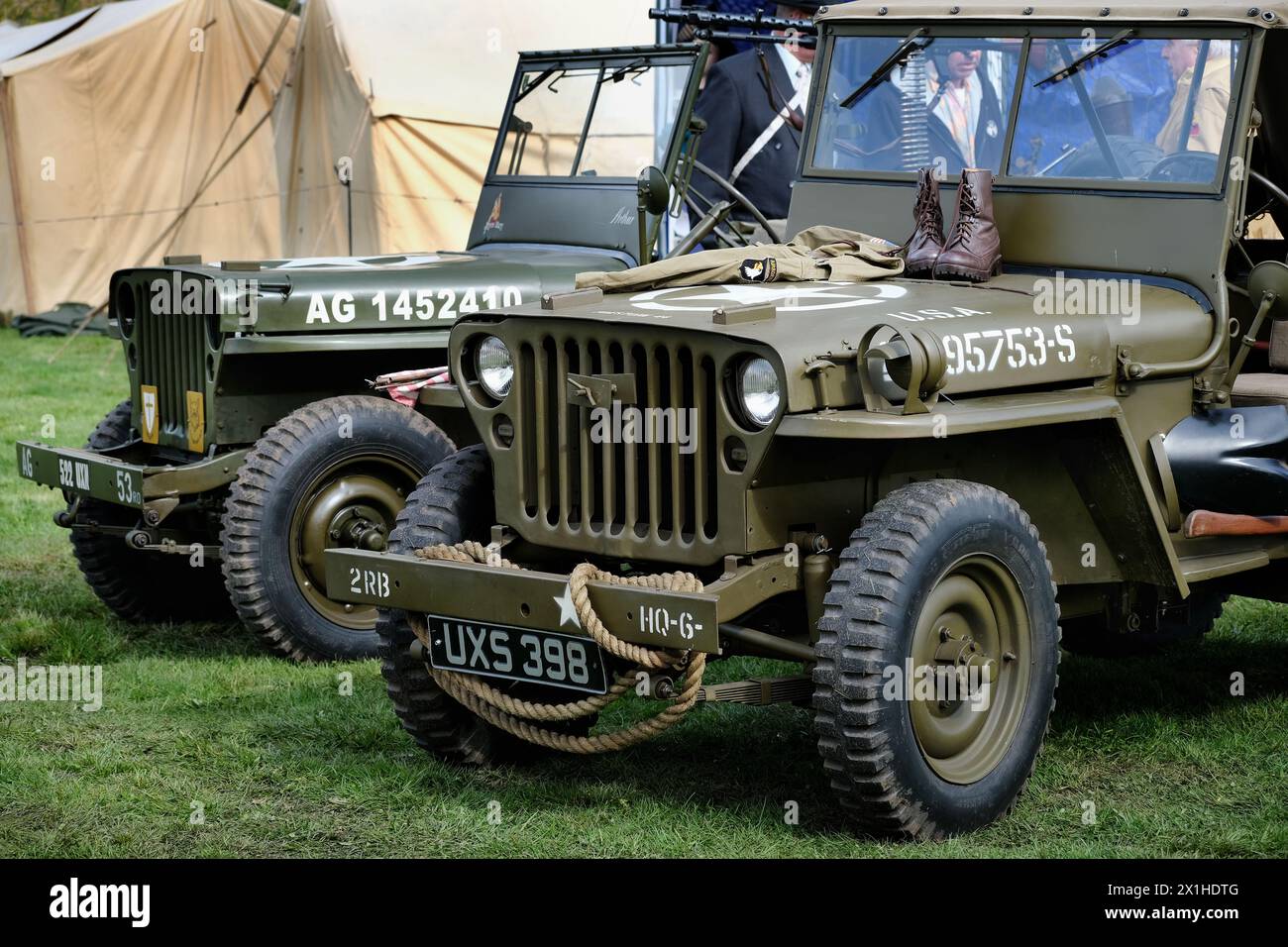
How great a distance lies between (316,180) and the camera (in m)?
15.5

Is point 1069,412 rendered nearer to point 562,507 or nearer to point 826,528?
point 826,528

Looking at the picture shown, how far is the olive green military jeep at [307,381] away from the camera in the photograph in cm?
631

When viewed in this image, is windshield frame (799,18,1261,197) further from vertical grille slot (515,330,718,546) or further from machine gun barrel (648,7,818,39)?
vertical grille slot (515,330,718,546)

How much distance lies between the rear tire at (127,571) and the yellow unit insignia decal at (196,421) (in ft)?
1.65

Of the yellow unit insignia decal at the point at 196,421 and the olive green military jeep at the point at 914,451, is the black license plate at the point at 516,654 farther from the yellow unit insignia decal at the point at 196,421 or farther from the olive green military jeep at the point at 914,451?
the yellow unit insignia decal at the point at 196,421

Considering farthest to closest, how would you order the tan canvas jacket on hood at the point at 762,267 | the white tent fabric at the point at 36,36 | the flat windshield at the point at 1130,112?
1. the white tent fabric at the point at 36,36
2. the flat windshield at the point at 1130,112
3. the tan canvas jacket on hood at the point at 762,267

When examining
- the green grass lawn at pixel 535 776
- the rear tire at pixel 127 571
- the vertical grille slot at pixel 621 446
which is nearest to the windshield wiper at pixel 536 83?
the rear tire at pixel 127 571

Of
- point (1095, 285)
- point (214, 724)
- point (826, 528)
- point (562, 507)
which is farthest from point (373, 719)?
point (1095, 285)

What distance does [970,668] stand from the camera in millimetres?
4406

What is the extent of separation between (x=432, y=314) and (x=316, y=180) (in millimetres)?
9302

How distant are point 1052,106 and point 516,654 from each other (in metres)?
2.32

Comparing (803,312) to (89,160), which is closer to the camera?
(803,312)

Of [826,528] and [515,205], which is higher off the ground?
[515,205]

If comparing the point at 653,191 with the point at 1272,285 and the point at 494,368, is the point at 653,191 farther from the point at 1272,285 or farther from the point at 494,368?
the point at 1272,285
